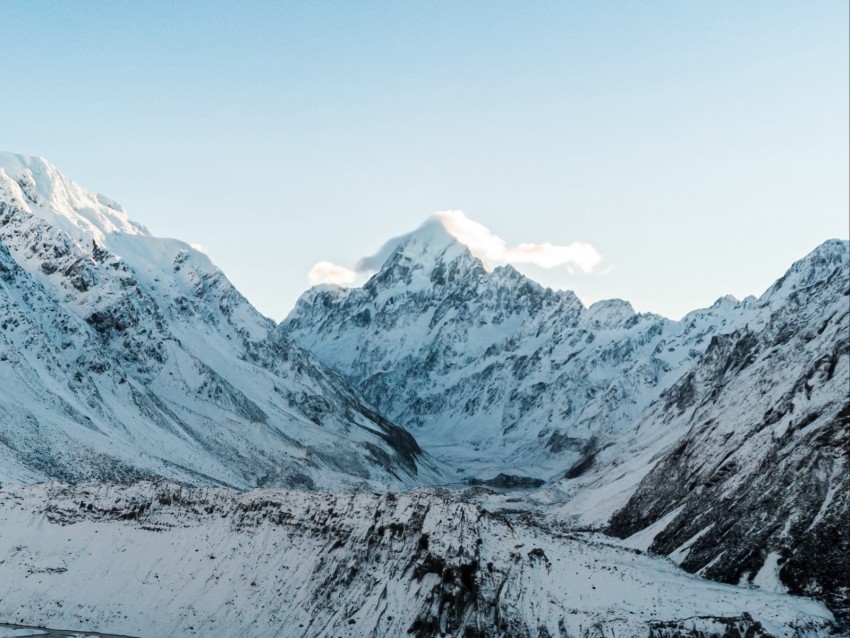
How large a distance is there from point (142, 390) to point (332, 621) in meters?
125

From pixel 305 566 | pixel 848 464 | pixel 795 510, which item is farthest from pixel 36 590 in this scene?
pixel 848 464

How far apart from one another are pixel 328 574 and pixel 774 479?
38692mm

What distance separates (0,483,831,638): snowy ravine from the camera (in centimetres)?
5162

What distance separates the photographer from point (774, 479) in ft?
235

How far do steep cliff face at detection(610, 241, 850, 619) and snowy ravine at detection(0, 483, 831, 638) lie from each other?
5141 millimetres

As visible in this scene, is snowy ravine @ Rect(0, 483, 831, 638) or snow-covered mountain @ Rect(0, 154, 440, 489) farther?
snow-covered mountain @ Rect(0, 154, 440, 489)

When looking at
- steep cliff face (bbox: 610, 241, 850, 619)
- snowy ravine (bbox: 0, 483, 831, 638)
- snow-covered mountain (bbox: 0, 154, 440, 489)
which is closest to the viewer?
snowy ravine (bbox: 0, 483, 831, 638)

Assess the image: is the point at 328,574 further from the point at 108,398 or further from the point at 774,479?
the point at 108,398

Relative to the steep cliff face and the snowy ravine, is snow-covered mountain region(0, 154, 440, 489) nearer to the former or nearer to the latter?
the snowy ravine

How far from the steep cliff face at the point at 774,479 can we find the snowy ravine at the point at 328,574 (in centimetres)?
514

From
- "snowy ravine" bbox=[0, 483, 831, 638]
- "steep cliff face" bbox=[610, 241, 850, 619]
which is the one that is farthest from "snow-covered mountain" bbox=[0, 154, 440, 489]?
"steep cliff face" bbox=[610, 241, 850, 619]

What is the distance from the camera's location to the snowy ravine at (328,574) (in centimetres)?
5162

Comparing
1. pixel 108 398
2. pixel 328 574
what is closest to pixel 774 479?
pixel 328 574

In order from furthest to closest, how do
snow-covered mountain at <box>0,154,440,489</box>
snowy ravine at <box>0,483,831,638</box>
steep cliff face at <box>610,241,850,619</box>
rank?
1. snow-covered mountain at <box>0,154,440,489</box>
2. steep cliff face at <box>610,241,850,619</box>
3. snowy ravine at <box>0,483,831,638</box>
